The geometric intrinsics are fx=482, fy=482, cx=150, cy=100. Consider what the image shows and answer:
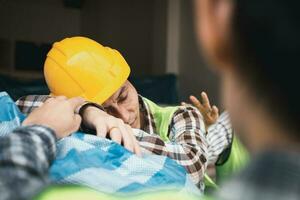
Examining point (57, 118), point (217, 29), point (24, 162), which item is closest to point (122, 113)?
point (57, 118)

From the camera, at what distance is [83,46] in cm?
119

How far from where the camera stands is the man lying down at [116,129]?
0.71 metres

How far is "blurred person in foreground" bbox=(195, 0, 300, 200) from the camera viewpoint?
267mm

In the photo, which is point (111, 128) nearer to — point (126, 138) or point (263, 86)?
point (126, 138)

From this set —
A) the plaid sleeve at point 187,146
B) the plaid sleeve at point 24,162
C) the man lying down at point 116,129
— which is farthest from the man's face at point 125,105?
the plaid sleeve at point 24,162

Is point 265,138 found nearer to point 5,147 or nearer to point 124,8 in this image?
point 5,147

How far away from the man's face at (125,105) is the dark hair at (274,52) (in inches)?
35.9

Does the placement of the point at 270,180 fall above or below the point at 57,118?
above

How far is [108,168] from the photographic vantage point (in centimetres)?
71

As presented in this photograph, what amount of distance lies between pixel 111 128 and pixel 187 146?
0.21 meters

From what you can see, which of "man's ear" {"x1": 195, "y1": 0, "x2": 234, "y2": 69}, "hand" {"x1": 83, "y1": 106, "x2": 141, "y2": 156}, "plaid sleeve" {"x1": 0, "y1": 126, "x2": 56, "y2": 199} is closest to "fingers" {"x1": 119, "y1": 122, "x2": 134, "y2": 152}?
"hand" {"x1": 83, "y1": 106, "x2": 141, "y2": 156}

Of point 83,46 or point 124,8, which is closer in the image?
point 83,46

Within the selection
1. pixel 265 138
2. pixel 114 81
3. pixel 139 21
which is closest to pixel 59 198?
pixel 265 138

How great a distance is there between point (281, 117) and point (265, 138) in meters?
0.02
